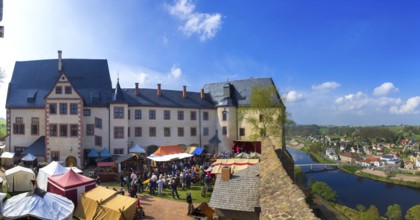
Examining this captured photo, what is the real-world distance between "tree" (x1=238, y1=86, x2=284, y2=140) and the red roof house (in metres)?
25.4

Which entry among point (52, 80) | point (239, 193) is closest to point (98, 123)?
point (52, 80)

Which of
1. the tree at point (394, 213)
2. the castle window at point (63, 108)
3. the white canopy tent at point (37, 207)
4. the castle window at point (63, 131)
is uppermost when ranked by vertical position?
the castle window at point (63, 108)

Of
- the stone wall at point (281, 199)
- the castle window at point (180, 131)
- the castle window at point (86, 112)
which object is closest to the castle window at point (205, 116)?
the castle window at point (180, 131)

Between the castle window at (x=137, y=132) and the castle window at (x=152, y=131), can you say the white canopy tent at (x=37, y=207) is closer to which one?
the castle window at (x=137, y=132)

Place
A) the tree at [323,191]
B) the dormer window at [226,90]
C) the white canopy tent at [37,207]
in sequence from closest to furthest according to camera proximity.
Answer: the white canopy tent at [37,207], the dormer window at [226,90], the tree at [323,191]

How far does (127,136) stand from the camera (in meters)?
37.4

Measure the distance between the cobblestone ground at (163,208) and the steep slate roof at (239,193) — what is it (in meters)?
2.67

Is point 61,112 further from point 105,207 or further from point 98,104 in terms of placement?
point 105,207

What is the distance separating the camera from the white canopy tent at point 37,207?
44.6ft

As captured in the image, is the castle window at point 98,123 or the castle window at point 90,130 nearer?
the castle window at point 90,130

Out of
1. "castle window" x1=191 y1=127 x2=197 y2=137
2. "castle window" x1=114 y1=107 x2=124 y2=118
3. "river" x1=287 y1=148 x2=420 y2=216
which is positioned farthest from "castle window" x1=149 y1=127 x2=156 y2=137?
"river" x1=287 y1=148 x2=420 y2=216

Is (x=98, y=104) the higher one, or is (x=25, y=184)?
(x=98, y=104)

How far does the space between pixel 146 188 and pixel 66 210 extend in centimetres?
928

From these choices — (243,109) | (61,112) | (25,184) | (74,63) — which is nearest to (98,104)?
(61,112)
